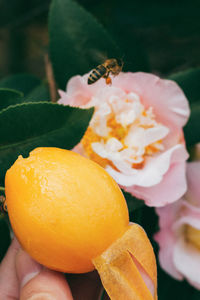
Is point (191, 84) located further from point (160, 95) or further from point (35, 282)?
point (35, 282)

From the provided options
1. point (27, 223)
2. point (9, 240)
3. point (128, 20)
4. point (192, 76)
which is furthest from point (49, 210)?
point (128, 20)

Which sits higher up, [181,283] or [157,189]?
[157,189]

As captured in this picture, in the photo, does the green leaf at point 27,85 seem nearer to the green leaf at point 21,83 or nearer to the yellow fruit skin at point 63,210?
the green leaf at point 21,83

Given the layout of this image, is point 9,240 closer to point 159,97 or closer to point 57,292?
point 57,292

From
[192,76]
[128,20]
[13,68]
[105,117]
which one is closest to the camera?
[105,117]

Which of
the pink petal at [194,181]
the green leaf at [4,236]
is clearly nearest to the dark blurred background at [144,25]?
the pink petal at [194,181]

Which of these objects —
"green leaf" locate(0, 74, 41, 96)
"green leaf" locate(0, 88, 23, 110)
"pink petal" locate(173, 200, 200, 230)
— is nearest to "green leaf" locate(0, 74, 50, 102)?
"green leaf" locate(0, 74, 41, 96)

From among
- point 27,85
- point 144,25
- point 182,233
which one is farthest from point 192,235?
point 144,25
